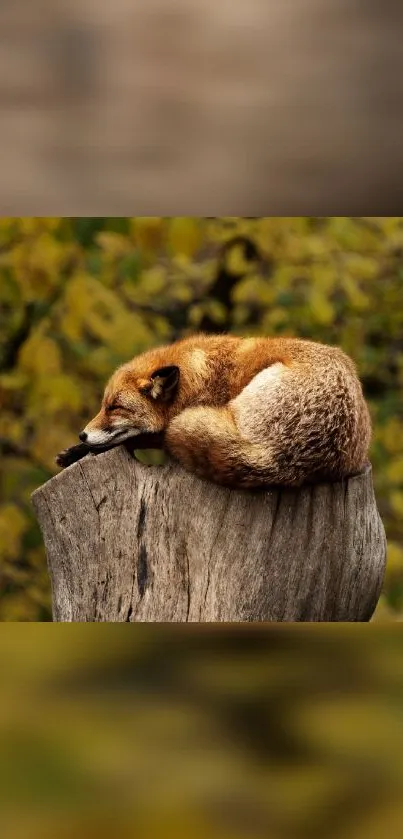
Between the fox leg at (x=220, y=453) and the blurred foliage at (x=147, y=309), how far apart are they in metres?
1.28

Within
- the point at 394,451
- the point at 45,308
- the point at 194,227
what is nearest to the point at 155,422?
the point at 194,227

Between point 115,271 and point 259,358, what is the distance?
1.88 metres

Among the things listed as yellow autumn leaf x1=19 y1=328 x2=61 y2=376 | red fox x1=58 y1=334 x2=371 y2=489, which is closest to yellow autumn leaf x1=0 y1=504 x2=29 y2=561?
yellow autumn leaf x1=19 y1=328 x2=61 y2=376

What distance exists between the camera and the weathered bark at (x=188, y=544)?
193cm

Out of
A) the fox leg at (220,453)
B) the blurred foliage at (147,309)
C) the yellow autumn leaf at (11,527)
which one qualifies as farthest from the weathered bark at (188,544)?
the yellow autumn leaf at (11,527)

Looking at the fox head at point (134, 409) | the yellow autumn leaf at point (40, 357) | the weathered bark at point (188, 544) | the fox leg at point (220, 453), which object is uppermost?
the yellow autumn leaf at point (40, 357)

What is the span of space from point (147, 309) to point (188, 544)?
2.38 m

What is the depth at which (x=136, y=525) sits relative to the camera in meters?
1.95

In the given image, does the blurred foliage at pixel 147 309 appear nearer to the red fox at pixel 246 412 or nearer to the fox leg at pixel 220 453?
the red fox at pixel 246 412

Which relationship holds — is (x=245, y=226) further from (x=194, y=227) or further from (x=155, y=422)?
(x=155, y=422)

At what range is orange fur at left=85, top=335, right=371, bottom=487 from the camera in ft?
6.37

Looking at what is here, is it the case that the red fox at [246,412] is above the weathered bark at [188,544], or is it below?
above

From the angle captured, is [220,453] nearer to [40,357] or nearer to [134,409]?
[134,409]

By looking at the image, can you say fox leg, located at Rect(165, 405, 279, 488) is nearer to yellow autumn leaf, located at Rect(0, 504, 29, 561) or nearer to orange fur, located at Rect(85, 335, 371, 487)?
orange fur, located at Rect(85, 335, 371, 487)
